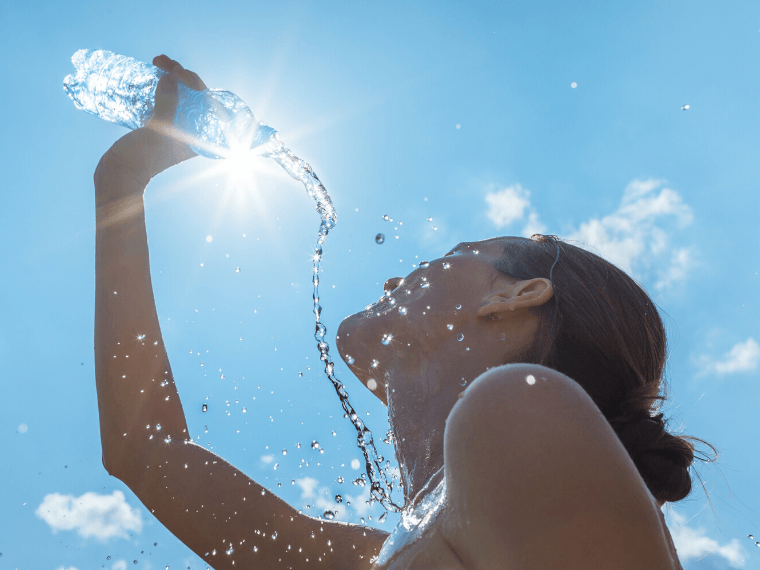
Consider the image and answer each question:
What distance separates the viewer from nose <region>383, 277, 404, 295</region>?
2.70m

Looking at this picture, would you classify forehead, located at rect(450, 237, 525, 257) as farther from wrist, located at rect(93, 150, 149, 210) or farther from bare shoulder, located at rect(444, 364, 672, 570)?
wrist, located at rect(93, 150, 149, 210)

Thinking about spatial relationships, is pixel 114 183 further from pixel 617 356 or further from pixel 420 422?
pixel 617 356

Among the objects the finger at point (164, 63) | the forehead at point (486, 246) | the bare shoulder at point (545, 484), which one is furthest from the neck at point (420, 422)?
the finger at point (164, 63)

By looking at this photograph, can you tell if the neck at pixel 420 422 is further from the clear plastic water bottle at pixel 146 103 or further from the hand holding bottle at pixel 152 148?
the clear plastic water bottle at pixel 146 103

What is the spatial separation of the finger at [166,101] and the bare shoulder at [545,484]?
276cm

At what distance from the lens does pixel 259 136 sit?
3646 millimetres

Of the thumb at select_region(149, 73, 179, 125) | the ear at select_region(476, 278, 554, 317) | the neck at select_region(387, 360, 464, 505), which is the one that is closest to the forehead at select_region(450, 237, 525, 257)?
the ear at select_region(476, 278, 554, 317)

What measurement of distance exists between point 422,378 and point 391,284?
65 cm

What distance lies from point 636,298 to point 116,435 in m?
2.56

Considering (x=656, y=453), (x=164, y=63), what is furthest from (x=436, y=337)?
(x=164, y=63)

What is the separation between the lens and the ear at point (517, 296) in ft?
7.04

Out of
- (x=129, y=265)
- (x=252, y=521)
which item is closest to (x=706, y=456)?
(x=252, y=521)

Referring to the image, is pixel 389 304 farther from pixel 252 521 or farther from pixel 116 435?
pixel 116 435

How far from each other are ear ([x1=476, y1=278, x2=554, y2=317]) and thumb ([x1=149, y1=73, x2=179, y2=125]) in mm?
2218
